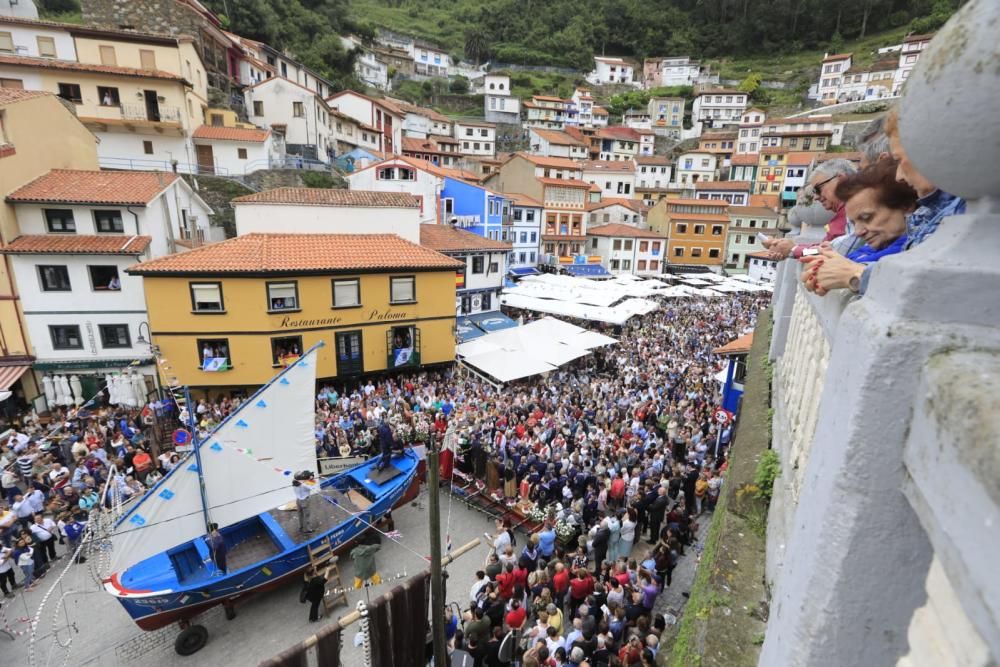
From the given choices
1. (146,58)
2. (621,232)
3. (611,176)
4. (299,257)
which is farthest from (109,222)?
(611,176)

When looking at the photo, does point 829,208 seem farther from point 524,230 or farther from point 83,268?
point 524,230

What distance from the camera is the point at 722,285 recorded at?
4166 centimetres

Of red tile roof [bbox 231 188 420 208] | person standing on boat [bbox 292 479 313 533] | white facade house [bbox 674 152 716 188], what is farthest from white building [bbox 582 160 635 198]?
person standing on boat [bbox 292 479 313 533]

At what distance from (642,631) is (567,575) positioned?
1.66 m

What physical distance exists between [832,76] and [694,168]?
33.5m

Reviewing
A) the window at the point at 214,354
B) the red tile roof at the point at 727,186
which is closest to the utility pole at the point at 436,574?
the window at the point at 214,354

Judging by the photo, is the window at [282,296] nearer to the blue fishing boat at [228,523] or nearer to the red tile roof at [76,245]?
the red tile roof at [76,245]

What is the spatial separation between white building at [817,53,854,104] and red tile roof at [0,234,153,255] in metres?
91.4

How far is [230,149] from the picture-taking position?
1432 inches

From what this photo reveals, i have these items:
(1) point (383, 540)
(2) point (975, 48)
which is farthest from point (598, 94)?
(2) point (975, 48)

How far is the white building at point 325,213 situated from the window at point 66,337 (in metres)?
7.60

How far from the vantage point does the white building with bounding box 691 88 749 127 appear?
7838 centimetres

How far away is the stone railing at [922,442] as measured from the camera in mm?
1354

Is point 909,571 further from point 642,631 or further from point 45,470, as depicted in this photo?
point 45,470
